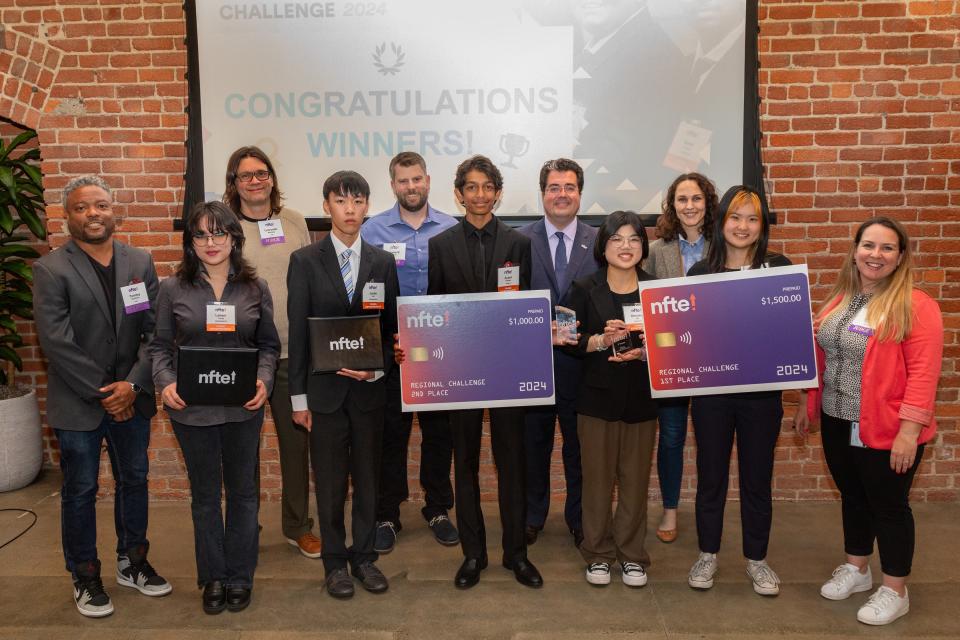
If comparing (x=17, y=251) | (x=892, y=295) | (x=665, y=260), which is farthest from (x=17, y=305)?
(x=892, y=295)

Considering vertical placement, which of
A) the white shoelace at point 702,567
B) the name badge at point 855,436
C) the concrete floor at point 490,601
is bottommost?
the concrete floor at point 490,601

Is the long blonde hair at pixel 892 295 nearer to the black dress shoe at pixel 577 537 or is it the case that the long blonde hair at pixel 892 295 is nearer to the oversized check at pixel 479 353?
the oversized check at pixel 479 353

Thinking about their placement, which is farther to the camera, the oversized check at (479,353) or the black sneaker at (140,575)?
the black sneaker at (140,575)

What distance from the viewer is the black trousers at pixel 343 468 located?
3184mm

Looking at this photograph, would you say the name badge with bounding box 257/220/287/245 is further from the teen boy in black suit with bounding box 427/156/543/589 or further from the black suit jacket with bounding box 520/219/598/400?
the black suit jacket with bounding box 520/219/598/400

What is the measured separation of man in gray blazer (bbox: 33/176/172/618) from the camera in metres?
3.00

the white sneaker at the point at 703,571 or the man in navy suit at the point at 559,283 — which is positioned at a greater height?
the man in navy suit at the point at 559,283

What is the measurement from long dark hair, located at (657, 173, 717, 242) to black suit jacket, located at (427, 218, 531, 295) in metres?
0.87

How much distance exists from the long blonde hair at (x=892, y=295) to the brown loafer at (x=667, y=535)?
1.54 metres

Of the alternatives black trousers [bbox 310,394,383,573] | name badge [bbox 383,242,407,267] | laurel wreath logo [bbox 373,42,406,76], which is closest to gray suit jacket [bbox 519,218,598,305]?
name badge [bbox 383,242,407,267]

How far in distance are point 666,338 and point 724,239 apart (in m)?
0.52

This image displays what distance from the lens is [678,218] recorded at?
12.0 ft

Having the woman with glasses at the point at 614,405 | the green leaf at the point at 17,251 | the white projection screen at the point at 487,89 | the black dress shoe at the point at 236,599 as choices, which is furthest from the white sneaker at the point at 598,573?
the green leaf at the point at 17,251

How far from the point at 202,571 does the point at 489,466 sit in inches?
76.3
